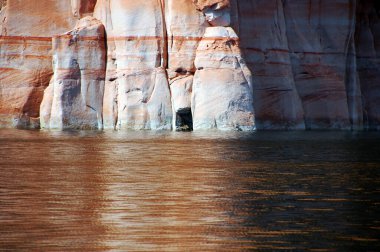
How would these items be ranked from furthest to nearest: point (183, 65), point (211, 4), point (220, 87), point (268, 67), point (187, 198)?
point (268, 67) < point (183, 65) < point (211, 4) < point (220, 87) < point (187, 198)

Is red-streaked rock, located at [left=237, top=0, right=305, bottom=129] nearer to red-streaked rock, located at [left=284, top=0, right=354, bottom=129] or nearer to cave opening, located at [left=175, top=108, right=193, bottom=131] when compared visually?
red-streaked rock, located at [left=284, top=0, right=354, bottom=129]

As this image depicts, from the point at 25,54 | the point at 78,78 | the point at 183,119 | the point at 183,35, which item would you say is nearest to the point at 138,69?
the point at 183,35

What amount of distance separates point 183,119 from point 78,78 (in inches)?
252

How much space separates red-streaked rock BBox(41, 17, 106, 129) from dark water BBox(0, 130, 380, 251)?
16586mm

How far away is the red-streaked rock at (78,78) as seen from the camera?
208ft

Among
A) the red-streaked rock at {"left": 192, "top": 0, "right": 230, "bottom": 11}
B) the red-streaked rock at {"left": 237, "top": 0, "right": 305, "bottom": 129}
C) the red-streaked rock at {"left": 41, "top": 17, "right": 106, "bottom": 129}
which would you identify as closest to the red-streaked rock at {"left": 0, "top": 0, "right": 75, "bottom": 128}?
the red-streaked rock at {"left": 41, "top": 17, "right": 106, "bottom": 129}

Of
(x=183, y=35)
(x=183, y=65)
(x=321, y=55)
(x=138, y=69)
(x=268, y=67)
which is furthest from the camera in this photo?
(x=321, y=55)

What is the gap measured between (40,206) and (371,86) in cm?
5028

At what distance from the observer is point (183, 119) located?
60656mm

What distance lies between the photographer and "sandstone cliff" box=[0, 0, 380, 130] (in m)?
59.5

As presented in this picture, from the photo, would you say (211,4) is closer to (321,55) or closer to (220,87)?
(220,87)

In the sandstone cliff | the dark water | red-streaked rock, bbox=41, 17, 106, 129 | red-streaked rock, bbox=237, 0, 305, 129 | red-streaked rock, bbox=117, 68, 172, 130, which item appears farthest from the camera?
red-streaked rock, bbox=237, 0, 305, 129

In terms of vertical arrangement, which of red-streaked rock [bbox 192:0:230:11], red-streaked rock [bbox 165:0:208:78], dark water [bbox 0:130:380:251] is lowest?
dark water [bbox 0:130:380:251]

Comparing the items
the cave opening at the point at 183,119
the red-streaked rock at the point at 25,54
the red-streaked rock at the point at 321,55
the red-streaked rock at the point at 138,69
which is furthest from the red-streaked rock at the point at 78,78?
the red-streaked rock at the point at 321,55
